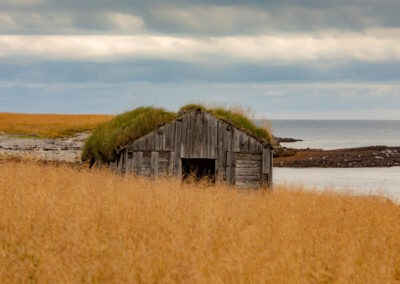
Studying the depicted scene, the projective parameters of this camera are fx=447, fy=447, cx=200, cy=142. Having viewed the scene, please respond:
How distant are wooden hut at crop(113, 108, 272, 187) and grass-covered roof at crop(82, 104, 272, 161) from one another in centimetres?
39

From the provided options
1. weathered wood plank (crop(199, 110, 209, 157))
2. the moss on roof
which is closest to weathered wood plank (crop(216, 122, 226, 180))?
weathered wood plank (crop(199, 110, 209, 157))

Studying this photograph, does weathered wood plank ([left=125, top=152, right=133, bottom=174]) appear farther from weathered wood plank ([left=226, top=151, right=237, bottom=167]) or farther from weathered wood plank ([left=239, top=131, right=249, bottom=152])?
weathered wood plank ([left=239, top=131, right=249, bottom=152])

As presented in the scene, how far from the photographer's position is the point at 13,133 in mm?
52188

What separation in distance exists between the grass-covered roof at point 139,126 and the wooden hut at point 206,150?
1.28 feet

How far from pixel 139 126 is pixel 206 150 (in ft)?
10.7

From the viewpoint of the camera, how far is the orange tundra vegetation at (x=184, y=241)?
641cm

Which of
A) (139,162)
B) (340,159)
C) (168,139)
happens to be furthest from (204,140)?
(340,159)

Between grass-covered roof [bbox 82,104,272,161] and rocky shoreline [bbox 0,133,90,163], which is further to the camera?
rocky shoreline [bbox 0,133,90,163]

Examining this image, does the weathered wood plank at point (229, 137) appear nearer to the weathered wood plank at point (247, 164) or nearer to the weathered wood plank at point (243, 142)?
the weathered wood plank at point (243, 142)

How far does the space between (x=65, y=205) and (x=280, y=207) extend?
18.3 ft

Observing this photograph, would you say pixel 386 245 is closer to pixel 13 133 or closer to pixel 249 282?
pixel 249 282

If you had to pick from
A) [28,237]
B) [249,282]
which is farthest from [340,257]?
[28,237]

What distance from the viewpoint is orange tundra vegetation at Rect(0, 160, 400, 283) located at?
6.41 meters

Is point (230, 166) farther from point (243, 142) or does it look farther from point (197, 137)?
point (197, 137)
